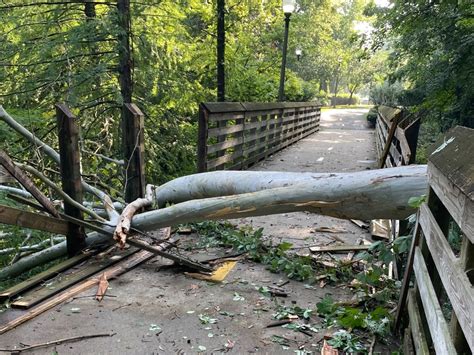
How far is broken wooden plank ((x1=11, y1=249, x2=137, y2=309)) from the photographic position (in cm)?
304

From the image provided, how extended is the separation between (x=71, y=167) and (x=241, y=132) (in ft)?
14.6

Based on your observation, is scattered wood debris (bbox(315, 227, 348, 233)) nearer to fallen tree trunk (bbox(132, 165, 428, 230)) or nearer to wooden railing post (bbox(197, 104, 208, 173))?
Answer: fallen tree trunk (bbox(132, 165, 428, 230))

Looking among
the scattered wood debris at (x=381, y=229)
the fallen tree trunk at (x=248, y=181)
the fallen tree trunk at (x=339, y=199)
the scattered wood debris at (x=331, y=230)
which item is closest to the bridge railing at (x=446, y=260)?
the fallen tree trunk at (x=339, y=199)

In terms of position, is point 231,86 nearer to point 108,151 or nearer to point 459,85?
point 108,151

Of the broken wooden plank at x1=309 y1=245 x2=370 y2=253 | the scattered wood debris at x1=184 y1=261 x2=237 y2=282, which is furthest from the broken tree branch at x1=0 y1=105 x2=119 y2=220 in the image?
the broken wooden plank at x1=309 y1=245 x2=370 y2=253

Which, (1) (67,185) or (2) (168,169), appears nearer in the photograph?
(1) (67,185)

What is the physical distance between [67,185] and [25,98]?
3783 mm

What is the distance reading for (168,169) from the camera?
800 centimetres

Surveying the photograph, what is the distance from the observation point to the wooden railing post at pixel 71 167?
3.77 meters

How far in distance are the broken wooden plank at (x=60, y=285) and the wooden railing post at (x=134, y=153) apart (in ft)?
4.24

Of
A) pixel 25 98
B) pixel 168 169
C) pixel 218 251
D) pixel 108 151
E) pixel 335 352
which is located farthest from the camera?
pixel 168 169

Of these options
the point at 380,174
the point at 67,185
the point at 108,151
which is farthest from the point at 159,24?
the point at 380,174

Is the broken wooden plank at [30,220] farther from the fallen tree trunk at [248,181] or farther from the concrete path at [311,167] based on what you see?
the concrete path at [311,167]

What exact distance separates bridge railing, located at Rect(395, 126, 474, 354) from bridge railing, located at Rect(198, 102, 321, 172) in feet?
13.5
